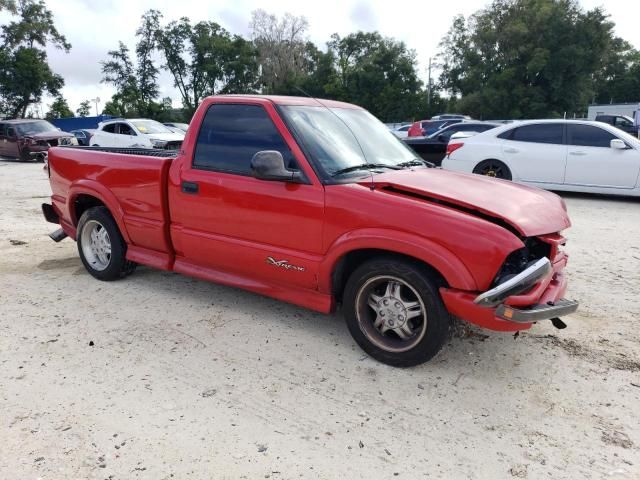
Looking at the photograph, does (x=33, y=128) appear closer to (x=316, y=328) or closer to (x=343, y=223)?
(x=316, y=328)

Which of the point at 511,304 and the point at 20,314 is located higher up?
the point at 511,304

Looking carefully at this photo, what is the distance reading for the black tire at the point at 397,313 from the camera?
319 cm

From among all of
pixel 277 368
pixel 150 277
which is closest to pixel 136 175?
pixel 150 277

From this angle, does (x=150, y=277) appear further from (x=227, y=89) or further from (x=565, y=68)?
(x=227, y=89)

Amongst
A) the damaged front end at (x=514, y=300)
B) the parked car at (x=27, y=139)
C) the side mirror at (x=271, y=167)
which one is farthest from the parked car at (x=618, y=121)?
the side mirror at (x=271, y=167)

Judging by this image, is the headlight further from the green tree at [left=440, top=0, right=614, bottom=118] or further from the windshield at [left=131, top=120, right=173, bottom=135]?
the green tree at [left=440, top=0, right=614, bottom=118]

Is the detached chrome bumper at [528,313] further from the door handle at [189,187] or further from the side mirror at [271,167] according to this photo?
the door handle at [189,187]

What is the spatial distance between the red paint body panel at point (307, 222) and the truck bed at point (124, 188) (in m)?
0.01

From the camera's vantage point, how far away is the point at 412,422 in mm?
2855

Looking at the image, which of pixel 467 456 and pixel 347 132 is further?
pixel 347 132

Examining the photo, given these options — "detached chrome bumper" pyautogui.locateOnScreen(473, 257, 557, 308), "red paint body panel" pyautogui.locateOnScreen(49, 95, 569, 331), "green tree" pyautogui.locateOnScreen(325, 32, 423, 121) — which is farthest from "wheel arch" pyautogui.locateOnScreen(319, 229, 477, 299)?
"green tree" pyautogui.locateOnScreen(325, 32, 423, 121)

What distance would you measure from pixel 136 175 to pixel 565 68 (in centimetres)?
4305

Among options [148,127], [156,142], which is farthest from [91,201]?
[148,127]

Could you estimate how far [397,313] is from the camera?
3383 millimetres
